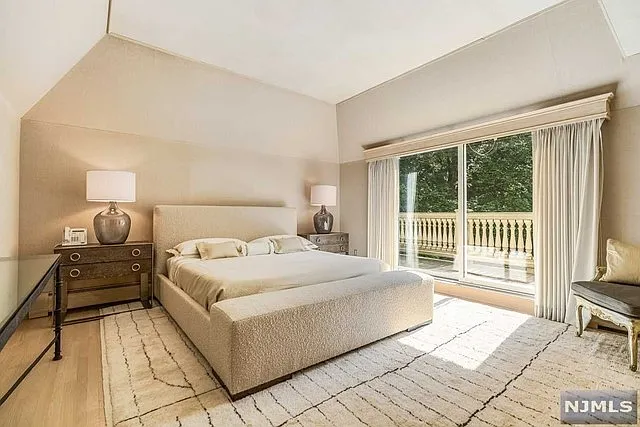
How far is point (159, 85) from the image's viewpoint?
3.46 meters

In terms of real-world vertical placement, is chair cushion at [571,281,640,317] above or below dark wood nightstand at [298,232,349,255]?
below

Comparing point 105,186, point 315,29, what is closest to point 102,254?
point 105,186

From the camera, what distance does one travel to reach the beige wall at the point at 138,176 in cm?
309

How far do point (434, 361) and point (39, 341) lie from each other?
315 cm

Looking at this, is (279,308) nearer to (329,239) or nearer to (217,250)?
(217,250)

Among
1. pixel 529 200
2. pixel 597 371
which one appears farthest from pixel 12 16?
pixel 529 200

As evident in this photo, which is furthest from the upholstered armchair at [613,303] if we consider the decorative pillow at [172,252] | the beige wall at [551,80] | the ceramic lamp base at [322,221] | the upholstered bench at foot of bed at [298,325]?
Answer: the decorative pillow at [172,252]

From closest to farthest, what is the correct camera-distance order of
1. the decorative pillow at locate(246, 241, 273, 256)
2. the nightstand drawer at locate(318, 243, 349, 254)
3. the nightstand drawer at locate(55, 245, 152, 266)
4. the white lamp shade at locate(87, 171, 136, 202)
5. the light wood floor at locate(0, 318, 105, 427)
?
1. the light wood floor at locate(0, 318, 105, 427)
2. the nightstand drawer at locate(55, 245, 152, 266)
3. the white lamp shade at locate(87, 171, 136, 202)
4. the decorative pillow at locate(246, 241, 273, 256)
5. the nightstand drawer at locate(318, 243, 349, 254)

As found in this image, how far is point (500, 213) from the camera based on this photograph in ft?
12.5

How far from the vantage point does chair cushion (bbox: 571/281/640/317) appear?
2.10 m

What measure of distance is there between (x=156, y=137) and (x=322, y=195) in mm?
2446

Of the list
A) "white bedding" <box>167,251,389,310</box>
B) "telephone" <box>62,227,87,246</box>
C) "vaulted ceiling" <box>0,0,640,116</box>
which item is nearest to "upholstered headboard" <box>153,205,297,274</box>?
"white bedding" <box>167,251,389,310</box>

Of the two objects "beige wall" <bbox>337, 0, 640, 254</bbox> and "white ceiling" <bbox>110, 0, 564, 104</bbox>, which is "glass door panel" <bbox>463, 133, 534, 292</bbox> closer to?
"beige wall" <bbox>337, 0, 640, 254</bbox>

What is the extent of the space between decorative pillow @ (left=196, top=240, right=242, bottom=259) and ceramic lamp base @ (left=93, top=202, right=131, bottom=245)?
786 mm
